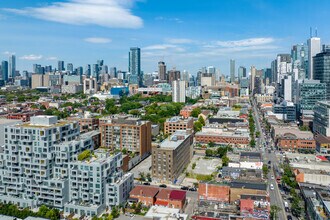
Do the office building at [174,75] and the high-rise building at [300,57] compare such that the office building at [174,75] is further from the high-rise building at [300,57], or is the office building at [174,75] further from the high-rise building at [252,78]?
the high-rise building at [300,57]

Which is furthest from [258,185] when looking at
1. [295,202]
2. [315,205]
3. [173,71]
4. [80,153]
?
[173,71]

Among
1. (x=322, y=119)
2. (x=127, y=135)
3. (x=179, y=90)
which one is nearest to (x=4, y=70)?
(x=179, y=90)

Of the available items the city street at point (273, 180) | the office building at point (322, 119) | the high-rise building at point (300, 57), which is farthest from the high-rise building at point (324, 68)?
the high-rise building at point (300, 57)

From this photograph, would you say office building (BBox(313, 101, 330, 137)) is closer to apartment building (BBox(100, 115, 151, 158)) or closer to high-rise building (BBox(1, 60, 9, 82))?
apartment building (BBox(100, 115, 151, 158))

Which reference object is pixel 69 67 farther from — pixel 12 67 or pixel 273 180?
pixel 273 180

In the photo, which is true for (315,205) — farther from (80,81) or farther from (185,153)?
(80,81)

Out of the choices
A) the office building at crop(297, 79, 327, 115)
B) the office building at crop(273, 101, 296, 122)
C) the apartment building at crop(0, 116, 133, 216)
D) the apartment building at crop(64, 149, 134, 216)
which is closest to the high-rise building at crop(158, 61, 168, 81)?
the office building at crop(273, 101, 296, 122)
